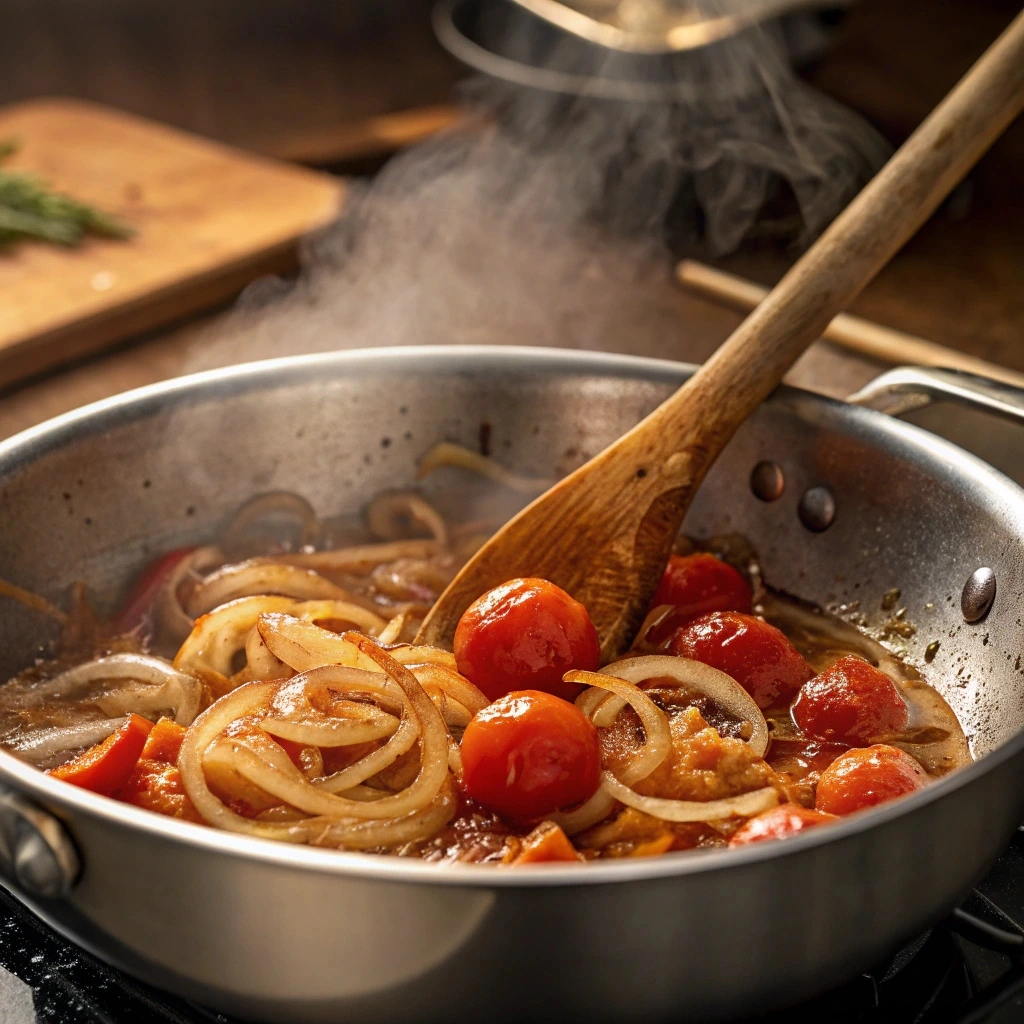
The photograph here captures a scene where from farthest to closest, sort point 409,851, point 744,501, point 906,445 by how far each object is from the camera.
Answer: point 744,501, point 906,445, point 409,851

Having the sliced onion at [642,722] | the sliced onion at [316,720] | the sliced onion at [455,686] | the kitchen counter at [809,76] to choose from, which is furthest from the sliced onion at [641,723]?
the kitchen counter at [809,76]

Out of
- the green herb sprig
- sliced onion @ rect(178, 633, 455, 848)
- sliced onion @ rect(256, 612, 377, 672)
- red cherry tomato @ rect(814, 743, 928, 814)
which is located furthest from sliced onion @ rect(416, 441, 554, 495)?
the green herb sprig

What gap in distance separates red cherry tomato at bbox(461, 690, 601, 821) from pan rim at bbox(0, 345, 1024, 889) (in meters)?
0.09

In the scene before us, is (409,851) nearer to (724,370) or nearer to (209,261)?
(724,370)

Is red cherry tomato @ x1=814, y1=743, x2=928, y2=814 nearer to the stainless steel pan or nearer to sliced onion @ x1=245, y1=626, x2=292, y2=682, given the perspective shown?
the stainless steel pan

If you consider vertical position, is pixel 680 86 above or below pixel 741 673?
above

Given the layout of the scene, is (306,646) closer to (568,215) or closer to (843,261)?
(843,261)

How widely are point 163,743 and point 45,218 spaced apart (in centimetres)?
190

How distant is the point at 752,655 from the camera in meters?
1.59

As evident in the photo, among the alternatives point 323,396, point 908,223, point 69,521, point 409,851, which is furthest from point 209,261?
point 409,851

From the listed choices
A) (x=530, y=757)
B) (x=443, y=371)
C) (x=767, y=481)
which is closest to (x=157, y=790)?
(x=530, y=757)

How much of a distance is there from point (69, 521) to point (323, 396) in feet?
1.42

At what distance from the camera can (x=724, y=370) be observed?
1.74 m

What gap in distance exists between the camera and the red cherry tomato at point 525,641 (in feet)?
4.79
